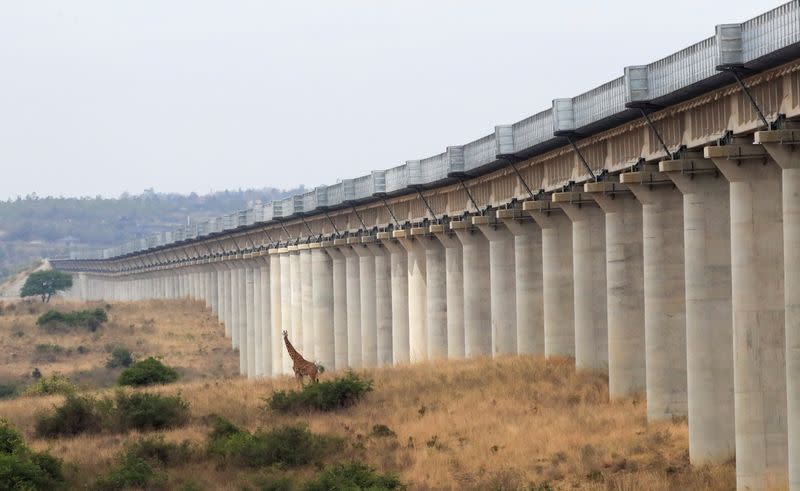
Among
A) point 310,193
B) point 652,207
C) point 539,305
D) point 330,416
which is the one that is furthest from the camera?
point 310,193

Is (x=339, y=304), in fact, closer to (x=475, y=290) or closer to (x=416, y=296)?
(x=416, y=296)

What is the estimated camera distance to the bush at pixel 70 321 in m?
137

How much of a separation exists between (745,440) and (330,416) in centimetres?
1722

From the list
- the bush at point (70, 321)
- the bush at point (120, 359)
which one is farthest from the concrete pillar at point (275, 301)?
the bush at point (70, 321)

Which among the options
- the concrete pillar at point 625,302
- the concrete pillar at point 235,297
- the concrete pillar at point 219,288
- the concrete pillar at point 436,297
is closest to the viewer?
the concrete pillar at point 625,302

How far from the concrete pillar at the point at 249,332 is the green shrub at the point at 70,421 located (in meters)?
66.8

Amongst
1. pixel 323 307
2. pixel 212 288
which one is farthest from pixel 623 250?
pixel 212 288

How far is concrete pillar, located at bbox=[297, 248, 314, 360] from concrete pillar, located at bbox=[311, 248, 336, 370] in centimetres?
96

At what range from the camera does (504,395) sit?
5103 cm

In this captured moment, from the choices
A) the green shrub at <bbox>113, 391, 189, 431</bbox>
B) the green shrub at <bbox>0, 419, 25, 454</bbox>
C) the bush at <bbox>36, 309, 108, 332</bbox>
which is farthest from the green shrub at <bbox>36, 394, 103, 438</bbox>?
the bush at <bbox>36, 309, 108, 332</bbox>

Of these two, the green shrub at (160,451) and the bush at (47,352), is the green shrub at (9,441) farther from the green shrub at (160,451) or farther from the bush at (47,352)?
the bush at (47,352)

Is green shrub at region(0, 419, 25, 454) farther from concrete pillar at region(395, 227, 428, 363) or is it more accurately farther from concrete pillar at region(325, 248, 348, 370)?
concrete pillar at region(325, 248, 348, 370)

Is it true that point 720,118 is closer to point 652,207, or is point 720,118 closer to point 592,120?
point 652,207

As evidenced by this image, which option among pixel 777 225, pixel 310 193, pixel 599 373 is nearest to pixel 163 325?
pixel 310 193
